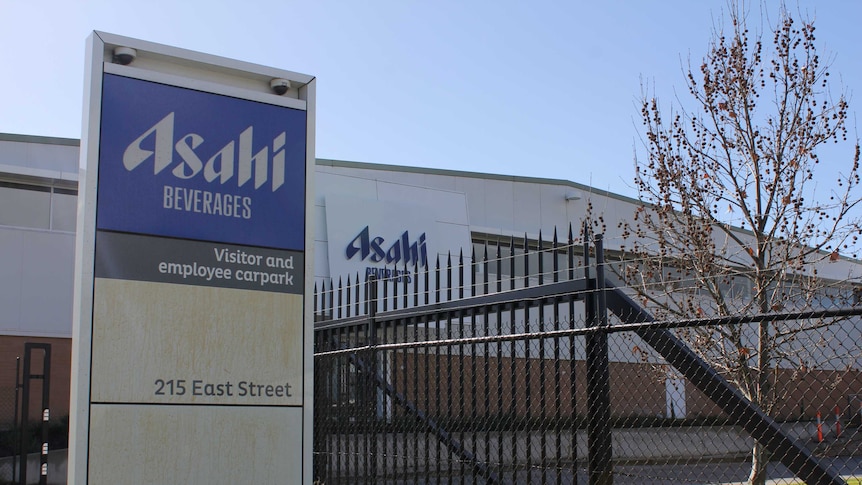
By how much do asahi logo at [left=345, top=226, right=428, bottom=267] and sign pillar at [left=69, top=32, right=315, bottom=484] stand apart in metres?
16.0

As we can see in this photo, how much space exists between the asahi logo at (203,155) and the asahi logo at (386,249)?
16023 mm

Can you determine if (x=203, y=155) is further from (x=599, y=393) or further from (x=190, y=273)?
(x=599, y=393)

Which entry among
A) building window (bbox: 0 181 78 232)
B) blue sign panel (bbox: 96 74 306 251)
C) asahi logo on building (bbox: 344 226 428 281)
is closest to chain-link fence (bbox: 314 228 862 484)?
blue sign panel (bbox: 96 74 306 251)

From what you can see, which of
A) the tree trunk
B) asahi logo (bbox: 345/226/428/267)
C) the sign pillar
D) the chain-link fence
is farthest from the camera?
asahi logo (bbox: 345/226/428/267)

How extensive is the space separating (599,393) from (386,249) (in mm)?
→ 16890

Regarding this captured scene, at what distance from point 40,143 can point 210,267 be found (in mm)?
17147

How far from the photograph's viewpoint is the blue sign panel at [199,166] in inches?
199

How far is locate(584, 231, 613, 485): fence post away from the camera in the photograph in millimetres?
5730

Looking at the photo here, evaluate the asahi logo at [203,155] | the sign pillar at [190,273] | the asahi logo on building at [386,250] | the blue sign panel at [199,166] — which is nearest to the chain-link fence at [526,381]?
the sign pillar at [190,273]

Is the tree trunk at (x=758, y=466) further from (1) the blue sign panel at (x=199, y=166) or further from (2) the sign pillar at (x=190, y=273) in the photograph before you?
(1) the blue sign panel at (x=199, y=166)

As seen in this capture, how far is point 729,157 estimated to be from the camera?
9.77m

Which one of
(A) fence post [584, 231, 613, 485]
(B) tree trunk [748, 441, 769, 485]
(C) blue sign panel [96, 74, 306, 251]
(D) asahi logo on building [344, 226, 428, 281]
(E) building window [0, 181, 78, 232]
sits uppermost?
(E) building window [0, 181, 78, 232]

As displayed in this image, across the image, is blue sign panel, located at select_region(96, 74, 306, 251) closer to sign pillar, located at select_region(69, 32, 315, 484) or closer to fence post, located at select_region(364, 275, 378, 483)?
sign pillar, located at select_region(69, 32, 315, 484)

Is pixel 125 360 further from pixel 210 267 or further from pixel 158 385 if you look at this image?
pixel 210 267
